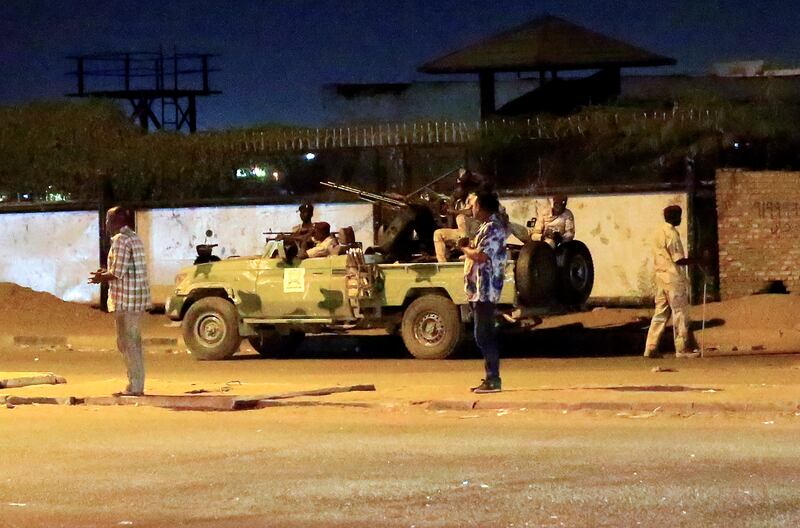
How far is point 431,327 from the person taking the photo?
688 inches

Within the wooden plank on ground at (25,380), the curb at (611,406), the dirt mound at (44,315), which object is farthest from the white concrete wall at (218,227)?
the curb at (611,406)

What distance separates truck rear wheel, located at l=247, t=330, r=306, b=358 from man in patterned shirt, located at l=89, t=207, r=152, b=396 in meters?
6.17

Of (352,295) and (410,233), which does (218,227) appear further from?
(352,295)

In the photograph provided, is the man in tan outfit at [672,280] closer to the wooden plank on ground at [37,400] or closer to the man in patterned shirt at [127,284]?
the man in patterned shirt at [127,284]

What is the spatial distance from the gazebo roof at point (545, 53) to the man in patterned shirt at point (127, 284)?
772 inches

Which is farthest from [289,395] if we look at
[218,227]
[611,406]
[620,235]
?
[218,227]

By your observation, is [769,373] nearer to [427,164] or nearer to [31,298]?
[427,164]

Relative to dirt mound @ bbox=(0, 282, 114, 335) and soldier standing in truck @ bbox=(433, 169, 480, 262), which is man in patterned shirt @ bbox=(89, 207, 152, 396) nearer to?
soldier standing in truck @ bbox=(433, 169, 480, 262)

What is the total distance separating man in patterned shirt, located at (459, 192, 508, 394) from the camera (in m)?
12.3

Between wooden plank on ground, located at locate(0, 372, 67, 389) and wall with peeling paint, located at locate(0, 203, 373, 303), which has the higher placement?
wall with peeling paint, located at locate(0, 203, 373, 303)

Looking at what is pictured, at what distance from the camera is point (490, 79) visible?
3206 cm

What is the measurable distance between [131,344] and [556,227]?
6594 mm

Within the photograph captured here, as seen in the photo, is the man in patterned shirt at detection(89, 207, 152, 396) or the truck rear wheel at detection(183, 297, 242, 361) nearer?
the man in patterned shirt at detection(89, 207, 152, 396)

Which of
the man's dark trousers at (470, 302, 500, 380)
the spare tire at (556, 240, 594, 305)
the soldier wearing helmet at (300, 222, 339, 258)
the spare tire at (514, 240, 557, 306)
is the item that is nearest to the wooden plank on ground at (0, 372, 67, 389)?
the soldier wearing helmet at (300, 222, 339, 258)
